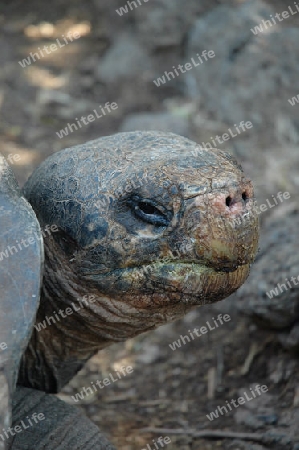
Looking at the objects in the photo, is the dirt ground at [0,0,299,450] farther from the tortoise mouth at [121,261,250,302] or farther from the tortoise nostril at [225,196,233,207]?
the tortoise nostril at [225,196,233,207]

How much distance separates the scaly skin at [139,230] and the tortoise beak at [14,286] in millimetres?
388

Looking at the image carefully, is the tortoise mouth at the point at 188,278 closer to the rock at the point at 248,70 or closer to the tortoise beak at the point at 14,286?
the tortoise beak at the point at 14,286

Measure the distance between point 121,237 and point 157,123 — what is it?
11.6 ft

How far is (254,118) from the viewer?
581cm

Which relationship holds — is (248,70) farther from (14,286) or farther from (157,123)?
(14,286)

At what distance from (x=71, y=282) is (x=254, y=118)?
→ 12.5ft

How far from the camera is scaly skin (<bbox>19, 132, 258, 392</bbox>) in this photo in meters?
2.06

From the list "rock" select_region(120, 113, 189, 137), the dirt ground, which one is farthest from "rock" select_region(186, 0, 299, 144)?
"rock" select_region(120, 113, 189, 137)

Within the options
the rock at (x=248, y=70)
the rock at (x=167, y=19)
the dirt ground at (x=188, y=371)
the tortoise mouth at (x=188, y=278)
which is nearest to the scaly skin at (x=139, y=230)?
the tortoise mouth at (x=188, y=278)

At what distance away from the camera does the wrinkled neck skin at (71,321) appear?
2297mm

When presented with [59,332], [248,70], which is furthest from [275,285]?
[248,70]

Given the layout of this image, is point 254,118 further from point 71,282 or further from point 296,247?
point 71,282

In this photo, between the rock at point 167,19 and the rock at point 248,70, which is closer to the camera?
the rock at point 248,70

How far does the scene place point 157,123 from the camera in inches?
220
